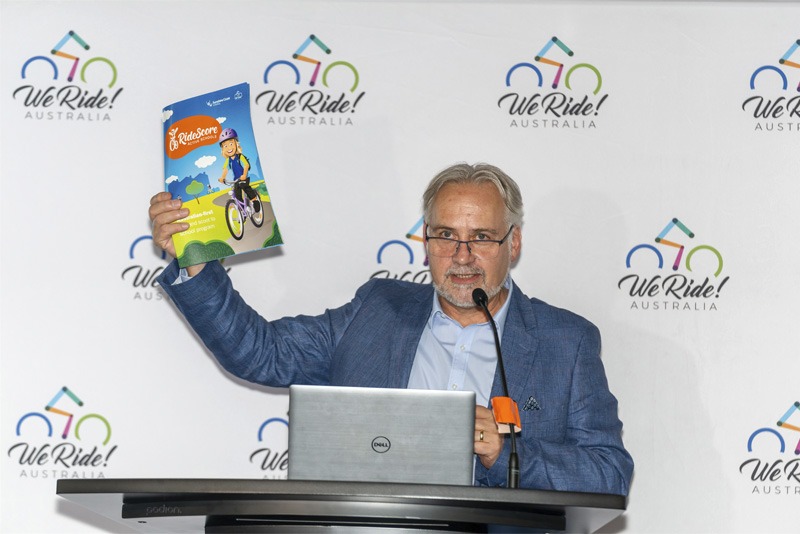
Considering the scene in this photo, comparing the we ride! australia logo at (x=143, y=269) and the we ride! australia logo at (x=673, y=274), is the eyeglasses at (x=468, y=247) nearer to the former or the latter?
the we ride! australia logo at (x=673, y=274)

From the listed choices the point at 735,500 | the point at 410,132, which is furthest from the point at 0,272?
the point at 735,500

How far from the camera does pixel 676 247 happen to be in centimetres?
384

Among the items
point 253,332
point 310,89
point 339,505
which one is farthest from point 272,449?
point 339,505

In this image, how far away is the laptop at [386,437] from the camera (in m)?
2.27

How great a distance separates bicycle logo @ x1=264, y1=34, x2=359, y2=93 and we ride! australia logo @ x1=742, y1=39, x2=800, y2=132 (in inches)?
60.5

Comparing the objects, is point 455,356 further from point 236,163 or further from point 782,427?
point 782,427

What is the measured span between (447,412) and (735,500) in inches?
74.9

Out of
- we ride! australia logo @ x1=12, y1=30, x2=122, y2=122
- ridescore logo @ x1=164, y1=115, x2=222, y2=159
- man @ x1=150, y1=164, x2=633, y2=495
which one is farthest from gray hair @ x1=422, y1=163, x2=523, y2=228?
we ride! australia logo @ x1=12, y1=30, x2=122, y2=122

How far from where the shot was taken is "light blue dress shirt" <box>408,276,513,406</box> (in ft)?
10.7

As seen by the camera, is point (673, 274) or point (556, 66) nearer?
point (673, 274)

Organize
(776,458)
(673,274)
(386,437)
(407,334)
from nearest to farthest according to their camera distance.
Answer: (386,437), (407,334), (776,458), (673,274)

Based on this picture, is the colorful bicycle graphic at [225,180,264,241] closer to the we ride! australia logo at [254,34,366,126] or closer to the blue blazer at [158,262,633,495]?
the blue blazer at [158,262,633,495]

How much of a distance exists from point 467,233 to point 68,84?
1.77 metres

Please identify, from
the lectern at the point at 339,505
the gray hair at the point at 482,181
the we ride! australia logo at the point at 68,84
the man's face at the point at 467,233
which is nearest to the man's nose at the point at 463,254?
the man's face at the point at 467,233
